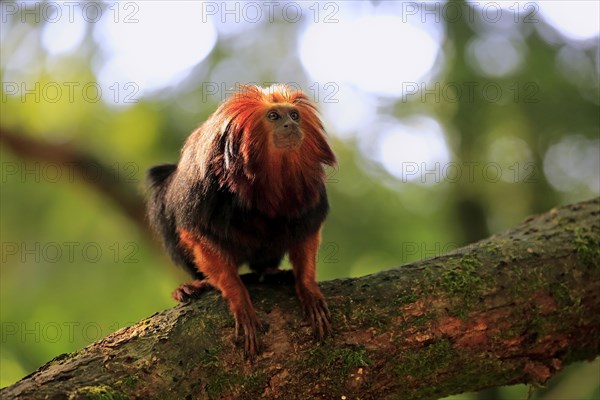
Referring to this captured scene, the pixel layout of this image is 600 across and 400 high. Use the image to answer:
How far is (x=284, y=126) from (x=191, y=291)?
3.76 feet

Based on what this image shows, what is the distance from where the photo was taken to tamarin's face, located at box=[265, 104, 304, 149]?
3834 millimetres

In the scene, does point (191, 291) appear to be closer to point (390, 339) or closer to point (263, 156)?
point (263, 156)

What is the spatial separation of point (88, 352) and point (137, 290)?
4325 millimetres

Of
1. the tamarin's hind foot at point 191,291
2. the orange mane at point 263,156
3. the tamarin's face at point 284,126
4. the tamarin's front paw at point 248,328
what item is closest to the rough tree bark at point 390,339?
the tamarin's front paw at point 248,328

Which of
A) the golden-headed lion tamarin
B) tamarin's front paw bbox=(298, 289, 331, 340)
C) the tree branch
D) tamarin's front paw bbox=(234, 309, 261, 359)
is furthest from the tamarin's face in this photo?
the tree branch

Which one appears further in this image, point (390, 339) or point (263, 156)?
point (263, 156)

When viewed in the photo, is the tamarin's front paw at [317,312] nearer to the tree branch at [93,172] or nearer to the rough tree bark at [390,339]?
the rough tree bark at [390,339]

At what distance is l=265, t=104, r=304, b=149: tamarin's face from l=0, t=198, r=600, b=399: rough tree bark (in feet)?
2.90

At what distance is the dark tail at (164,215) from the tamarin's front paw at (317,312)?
111cm

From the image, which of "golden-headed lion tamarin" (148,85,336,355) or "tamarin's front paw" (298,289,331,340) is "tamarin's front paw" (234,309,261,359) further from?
"tamarin's front paw" (298,289,331,340)

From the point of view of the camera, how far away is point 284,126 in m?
3.85

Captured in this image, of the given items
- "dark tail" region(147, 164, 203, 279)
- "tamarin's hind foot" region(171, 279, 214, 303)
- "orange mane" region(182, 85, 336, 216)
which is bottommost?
"tamarin's hind foot" region(171, 279, 214, 303)

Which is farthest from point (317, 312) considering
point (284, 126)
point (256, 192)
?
point (284, 126)

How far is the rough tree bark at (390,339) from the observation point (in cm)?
327
